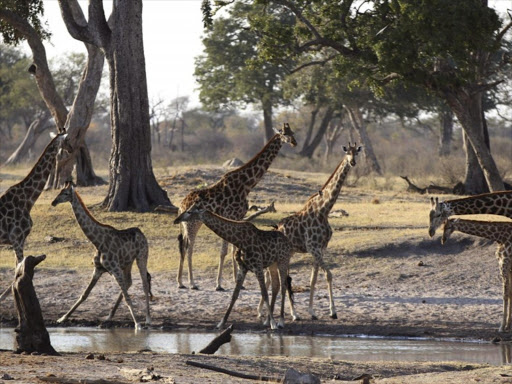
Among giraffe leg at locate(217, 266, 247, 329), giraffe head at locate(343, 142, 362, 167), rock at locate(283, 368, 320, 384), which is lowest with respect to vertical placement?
rock at locate(283, 368, 320, 384)

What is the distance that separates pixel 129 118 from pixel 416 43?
6237 millimetres

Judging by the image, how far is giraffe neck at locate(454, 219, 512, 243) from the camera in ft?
41.0

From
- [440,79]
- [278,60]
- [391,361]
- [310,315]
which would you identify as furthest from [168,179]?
[391,361]

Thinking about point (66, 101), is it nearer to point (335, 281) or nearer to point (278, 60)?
point (278, 60)

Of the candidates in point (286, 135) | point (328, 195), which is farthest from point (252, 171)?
point (328, 195)

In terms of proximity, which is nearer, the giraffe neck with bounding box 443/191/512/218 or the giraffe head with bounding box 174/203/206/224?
the giraffe head with bounding box 174/203/206/224

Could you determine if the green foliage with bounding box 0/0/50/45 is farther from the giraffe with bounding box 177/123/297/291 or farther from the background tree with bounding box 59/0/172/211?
the giraffe with bounding box 177/123/297/291

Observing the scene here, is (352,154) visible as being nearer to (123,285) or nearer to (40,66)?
(123,285)

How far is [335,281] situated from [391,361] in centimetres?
546

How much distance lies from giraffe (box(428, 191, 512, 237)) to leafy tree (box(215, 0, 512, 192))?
24.3 ft

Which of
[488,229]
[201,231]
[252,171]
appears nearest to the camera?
[488,229]

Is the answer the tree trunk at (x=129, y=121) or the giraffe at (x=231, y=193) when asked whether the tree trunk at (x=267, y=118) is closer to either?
the tree trunk at (x=129, y=121)

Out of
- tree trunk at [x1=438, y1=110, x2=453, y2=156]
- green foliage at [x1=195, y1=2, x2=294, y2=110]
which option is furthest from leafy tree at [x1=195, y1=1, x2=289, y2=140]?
A: tree trunk at [x1=438, y1=110, x2=453, y2=156]

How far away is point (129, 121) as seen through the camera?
2133cm
